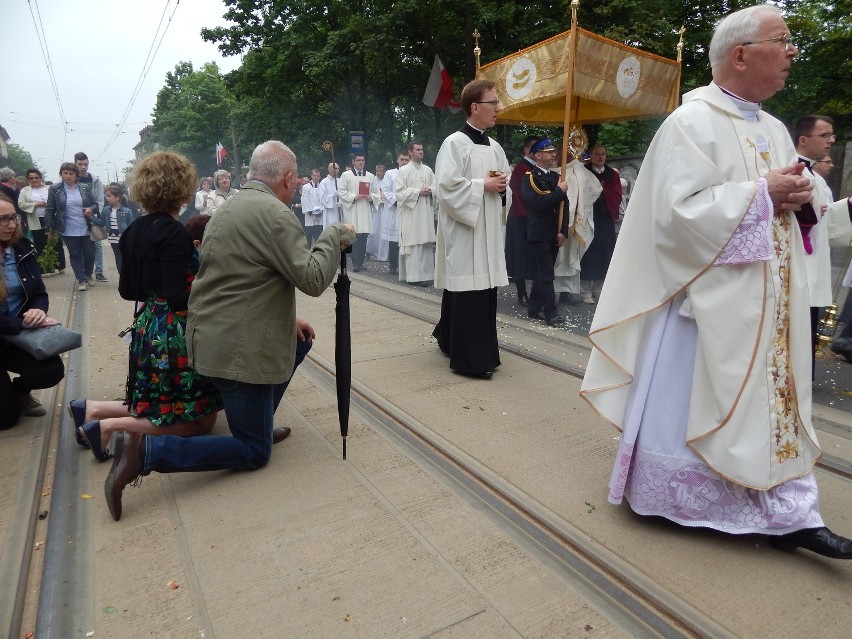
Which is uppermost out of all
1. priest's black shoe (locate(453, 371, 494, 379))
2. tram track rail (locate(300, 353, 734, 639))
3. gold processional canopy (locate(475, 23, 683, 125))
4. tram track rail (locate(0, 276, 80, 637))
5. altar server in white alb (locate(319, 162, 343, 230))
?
gold processional canopy (locate(475, 23, 683, 125))

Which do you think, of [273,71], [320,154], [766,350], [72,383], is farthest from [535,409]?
[320,154]

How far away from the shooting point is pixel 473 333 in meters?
4.77

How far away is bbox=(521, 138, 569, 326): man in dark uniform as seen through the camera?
6.54 metres

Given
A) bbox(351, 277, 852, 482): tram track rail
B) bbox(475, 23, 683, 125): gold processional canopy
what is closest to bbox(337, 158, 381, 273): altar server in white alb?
bbox(351, 277, 852, 482): tram track rail

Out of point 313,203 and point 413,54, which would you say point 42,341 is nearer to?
point 313,203

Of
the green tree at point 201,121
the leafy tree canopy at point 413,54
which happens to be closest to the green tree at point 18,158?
the green tree at point 201,121

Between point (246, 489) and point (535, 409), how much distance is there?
6.38 feet

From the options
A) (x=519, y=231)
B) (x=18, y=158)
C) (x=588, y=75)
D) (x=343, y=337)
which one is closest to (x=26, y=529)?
(x=343, y=337)

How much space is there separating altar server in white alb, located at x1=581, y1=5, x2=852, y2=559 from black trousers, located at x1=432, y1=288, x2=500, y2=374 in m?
2.15

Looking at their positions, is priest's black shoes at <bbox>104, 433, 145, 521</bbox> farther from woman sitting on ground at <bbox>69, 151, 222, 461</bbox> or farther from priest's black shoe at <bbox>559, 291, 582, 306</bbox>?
priest's black shoe at <bbox>559, 291, 582, 306</bbox>

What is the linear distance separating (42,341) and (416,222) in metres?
6.56

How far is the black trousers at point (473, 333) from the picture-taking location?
473 cm

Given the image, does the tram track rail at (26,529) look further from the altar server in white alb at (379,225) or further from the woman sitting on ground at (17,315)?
the altar server in white alb at (379,225)

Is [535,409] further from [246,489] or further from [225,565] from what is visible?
[225,565]
